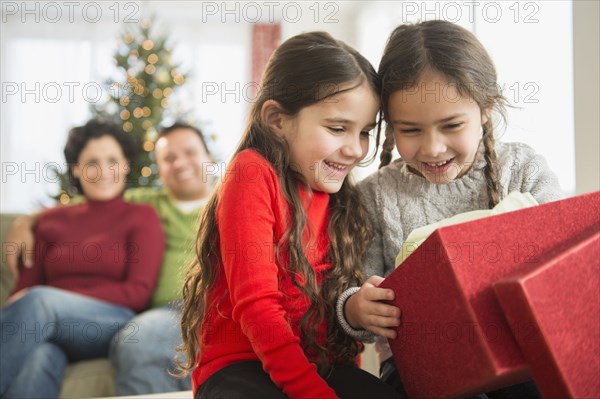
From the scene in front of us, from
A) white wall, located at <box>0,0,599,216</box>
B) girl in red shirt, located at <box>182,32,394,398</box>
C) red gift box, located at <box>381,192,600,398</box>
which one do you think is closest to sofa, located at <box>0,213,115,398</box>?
girl in red shirt, located at <box>182,32,394,398</box>

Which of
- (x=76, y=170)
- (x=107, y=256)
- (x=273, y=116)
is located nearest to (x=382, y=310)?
(x=273, y=116)

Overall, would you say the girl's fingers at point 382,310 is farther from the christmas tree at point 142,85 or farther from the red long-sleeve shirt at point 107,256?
the christmas tree at point 142,85

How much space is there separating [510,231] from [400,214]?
46 centimetres

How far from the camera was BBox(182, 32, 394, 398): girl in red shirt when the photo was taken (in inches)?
39.3

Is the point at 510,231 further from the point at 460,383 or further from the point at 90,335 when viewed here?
the point at 90,335

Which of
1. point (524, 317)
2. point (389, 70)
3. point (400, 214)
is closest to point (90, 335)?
point (400, 214)

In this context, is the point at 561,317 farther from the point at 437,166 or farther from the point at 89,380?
the point at 89,380

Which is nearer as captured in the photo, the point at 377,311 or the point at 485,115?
the point at 377,311

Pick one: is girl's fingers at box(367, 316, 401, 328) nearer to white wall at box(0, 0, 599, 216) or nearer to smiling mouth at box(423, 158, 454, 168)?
smiling mouth at box(423, 158, 454, 168)

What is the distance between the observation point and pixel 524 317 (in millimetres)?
691

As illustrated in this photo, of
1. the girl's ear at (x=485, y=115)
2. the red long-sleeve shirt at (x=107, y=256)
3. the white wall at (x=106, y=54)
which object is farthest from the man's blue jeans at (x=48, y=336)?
the white wall at (x=106, y=54)

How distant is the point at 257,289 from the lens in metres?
0.98

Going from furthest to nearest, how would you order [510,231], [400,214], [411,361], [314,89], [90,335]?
[90,335]
[400,214]
[314,89]
[411,361]
[510,231]

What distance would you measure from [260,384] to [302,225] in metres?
0.28
